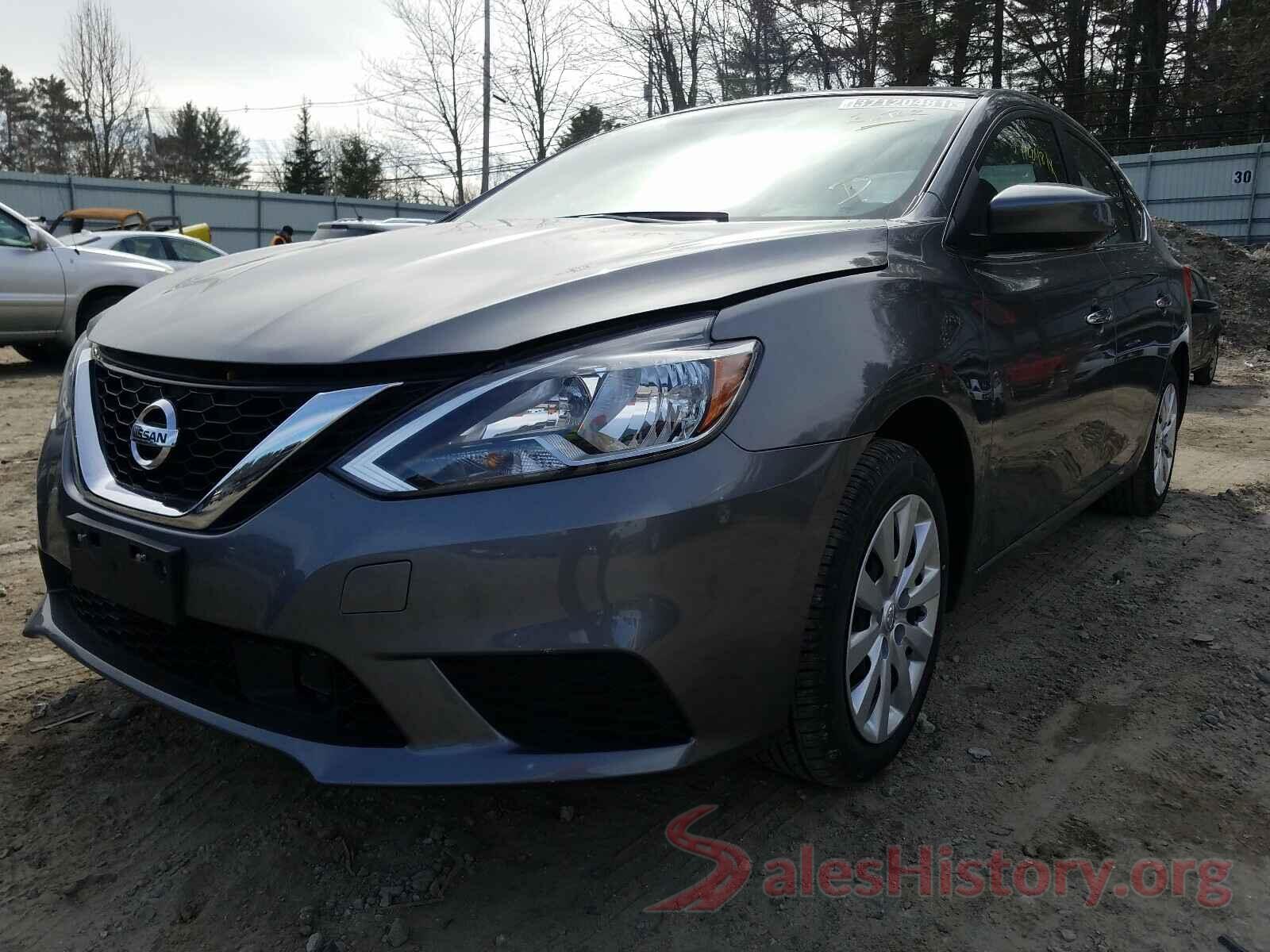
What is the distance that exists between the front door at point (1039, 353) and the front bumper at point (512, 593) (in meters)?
1.01

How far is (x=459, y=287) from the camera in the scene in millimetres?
1838

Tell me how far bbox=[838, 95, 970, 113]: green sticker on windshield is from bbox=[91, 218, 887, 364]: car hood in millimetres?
818

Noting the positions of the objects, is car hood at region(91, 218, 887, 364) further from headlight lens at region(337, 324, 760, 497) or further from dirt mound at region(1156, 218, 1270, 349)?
dirt mound at region(1156, 218, 1270, 349)

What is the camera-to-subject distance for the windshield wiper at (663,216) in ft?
8.14

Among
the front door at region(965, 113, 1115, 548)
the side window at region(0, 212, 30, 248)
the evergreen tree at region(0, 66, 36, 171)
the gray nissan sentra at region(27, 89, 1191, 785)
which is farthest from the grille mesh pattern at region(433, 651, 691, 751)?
the evergreen tree at region(0, 66, 36, 171)

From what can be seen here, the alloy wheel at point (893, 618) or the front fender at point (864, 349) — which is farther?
the alloy wheel at point (893, 618)

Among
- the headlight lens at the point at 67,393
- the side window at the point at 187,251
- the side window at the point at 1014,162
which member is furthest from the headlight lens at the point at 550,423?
the side window at the point at 187,251

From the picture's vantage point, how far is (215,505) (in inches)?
65.3

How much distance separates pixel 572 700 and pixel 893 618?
807mm

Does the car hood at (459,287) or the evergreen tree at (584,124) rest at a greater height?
the evergreen tree at (584,124)

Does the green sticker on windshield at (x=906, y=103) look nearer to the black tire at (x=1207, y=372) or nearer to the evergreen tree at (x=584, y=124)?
the black tire at (x=1207, y=372)

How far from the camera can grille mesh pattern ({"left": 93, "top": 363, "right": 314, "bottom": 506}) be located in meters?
1.67

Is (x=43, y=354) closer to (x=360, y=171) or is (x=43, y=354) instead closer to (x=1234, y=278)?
(x=1234, y=278)

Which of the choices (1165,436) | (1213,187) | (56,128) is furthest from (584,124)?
(1165,436)
